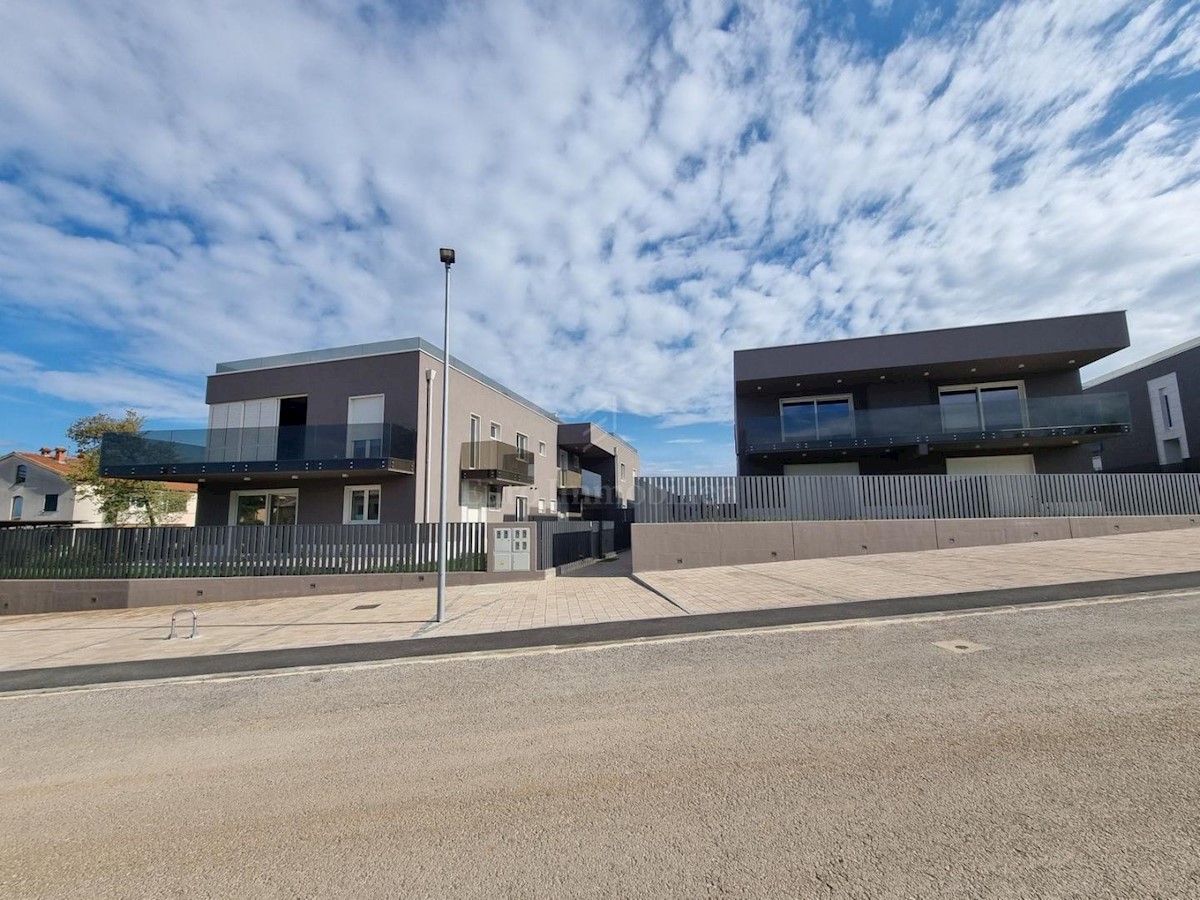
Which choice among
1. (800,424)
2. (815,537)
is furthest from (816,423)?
(815,537)

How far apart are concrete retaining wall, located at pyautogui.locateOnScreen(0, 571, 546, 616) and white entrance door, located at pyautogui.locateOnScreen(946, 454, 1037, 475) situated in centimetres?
1600

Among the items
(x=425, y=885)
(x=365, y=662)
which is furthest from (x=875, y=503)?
(x=425, y=885)

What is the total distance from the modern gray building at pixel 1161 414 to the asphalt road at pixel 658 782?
27.2m

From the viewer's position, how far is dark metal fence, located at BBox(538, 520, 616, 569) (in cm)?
1582

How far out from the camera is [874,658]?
5.75 m

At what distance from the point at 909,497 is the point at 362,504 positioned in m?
18.0

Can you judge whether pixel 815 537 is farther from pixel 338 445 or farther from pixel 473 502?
pixel 338 445

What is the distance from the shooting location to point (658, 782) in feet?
11.3

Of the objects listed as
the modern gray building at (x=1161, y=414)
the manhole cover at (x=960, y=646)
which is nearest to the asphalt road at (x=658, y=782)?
the manhole cover at (x=960, y=646)

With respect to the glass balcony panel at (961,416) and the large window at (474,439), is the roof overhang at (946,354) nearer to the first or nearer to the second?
the glass balcony panel at (961,416)

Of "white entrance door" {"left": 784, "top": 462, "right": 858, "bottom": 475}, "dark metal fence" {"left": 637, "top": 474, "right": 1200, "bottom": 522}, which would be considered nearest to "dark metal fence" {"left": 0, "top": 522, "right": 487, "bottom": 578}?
"dark metal fence" {"left": 637, "top": 474, "right": 1200, "bottom": 522}

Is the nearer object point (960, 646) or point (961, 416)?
point (960, 646)

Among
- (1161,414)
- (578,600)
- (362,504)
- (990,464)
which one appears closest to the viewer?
(578,600)

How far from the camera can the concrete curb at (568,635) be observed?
293 inches
